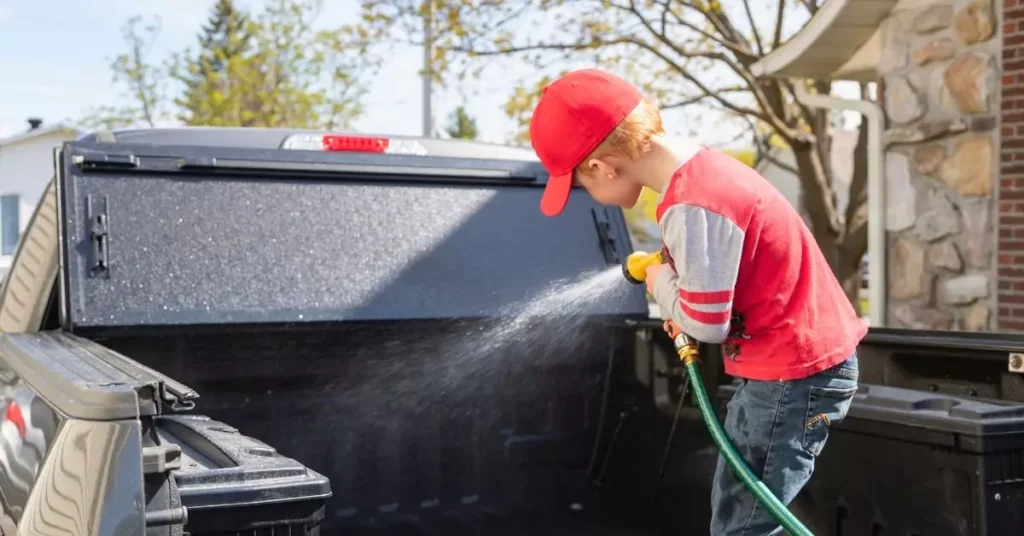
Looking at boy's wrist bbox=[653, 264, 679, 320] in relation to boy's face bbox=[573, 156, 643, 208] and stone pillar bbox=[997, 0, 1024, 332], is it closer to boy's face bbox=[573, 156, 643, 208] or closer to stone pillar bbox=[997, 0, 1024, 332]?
boy's face bbox=[573, 156, 643, 208]

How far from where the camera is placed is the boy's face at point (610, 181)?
104 inches

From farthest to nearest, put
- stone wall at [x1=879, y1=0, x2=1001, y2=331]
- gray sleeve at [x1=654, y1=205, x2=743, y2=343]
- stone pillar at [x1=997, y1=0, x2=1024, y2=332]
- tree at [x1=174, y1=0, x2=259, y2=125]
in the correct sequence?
1. tree at [x1=174, y1=0, x2=259, y2=125]
2. stone wall at [x1=879, y1=0, x2=1001, y2=331]
3. stone pillar at [x1=997, y1=0, x2=1024, y2=332]
4. gray sleeve at [x1=654, y1=205, x2=743, y2=343]

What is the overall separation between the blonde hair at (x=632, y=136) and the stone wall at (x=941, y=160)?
4.98m

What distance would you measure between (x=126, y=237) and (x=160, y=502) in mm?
1861

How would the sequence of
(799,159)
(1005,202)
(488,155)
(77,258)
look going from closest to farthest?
(77,258)
(488,155)
(1005,202)
(799,159)

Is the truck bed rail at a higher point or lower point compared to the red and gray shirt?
lower

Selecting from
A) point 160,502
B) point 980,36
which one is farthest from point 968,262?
point 160,502

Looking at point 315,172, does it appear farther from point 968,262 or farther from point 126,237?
point 968,262

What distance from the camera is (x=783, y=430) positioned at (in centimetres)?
267

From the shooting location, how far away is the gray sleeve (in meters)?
2.45

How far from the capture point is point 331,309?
3889 mm

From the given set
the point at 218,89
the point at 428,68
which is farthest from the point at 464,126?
the point at 428,68

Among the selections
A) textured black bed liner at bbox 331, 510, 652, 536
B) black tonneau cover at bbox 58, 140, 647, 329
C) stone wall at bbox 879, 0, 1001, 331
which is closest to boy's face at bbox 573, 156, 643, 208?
black tonneau cover at bbox 58, 140, 647, 329

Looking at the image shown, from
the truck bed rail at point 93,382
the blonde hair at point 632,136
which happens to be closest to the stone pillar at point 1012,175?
the blonde hair at point 632,136
